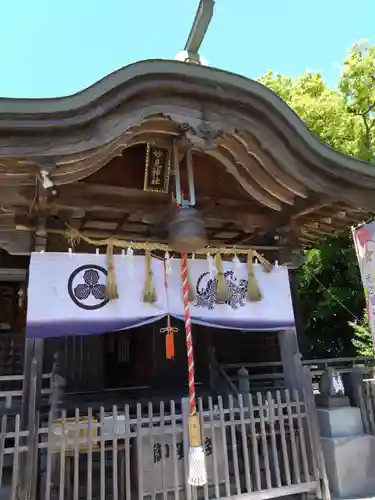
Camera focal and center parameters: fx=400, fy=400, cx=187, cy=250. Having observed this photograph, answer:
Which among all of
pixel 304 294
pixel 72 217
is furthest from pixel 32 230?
pixel 304 294

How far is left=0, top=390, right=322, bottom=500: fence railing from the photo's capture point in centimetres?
423

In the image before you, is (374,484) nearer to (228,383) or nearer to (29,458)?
(228,383)

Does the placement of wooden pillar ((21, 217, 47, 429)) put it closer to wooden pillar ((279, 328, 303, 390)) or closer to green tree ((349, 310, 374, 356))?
wooden pillar ((279, 328, 303, 390))

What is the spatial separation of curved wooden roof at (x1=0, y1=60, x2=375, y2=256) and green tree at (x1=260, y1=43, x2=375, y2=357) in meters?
10.4

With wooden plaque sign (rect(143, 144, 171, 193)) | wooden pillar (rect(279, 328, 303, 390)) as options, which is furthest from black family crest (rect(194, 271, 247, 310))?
wooden plaque sign (rect(143, 144, 171, 193))

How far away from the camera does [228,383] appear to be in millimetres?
7758

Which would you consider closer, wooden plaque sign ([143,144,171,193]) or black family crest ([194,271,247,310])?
wooden plaque sign ([143,144,171,193])

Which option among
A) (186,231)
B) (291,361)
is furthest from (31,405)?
A: (291,361)

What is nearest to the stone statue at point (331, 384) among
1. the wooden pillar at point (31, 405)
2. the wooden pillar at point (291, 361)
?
the wooden pillar at point (291, 361)

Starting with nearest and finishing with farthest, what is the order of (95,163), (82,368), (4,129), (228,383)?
(4,129)
(95,163)
(228,383)
(82,368)

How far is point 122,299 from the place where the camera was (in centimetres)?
510

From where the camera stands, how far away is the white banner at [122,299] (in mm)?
4824

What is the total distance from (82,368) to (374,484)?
19.3 feet

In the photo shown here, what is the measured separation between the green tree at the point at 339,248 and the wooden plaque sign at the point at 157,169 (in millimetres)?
11281
